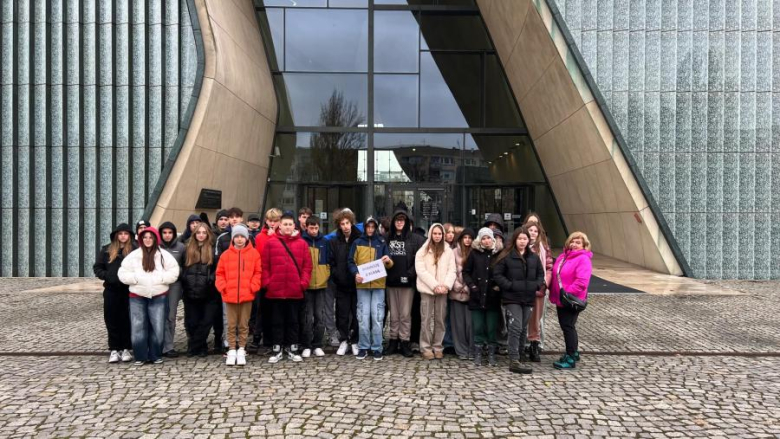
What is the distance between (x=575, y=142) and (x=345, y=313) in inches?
377

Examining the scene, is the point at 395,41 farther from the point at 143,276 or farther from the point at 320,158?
the point at 143,276

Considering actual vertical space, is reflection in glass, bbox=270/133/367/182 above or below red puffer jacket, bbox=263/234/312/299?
above

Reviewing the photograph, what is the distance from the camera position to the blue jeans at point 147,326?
5.65 m

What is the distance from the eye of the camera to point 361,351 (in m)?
6.00

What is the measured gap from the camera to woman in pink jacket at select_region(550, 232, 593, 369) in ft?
17.9

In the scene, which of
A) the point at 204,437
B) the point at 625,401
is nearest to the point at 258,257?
the point at 204,437

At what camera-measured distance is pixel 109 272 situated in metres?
5.73

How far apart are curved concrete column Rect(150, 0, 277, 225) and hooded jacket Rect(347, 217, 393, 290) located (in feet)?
24.6

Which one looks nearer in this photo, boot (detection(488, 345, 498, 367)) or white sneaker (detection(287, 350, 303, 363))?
boot (detection(488, 345, 498, 367))

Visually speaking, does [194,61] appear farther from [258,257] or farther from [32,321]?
[258,257]

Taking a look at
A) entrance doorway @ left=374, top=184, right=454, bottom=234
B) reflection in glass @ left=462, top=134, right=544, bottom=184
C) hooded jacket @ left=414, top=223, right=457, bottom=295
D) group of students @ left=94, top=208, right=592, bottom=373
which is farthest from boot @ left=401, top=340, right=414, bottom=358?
reflection in glass @ left=462, top=134, right=544, bottom=184

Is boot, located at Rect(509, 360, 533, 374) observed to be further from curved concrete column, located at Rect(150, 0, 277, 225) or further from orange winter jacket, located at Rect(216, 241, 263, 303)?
curved concrete column, located at Rect(150, 0, 277, 225)

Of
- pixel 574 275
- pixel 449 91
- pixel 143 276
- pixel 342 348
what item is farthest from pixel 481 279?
pixel 449 91

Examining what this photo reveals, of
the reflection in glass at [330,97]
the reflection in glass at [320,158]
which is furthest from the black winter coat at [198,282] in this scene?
the reflection in glass at [330,97]
